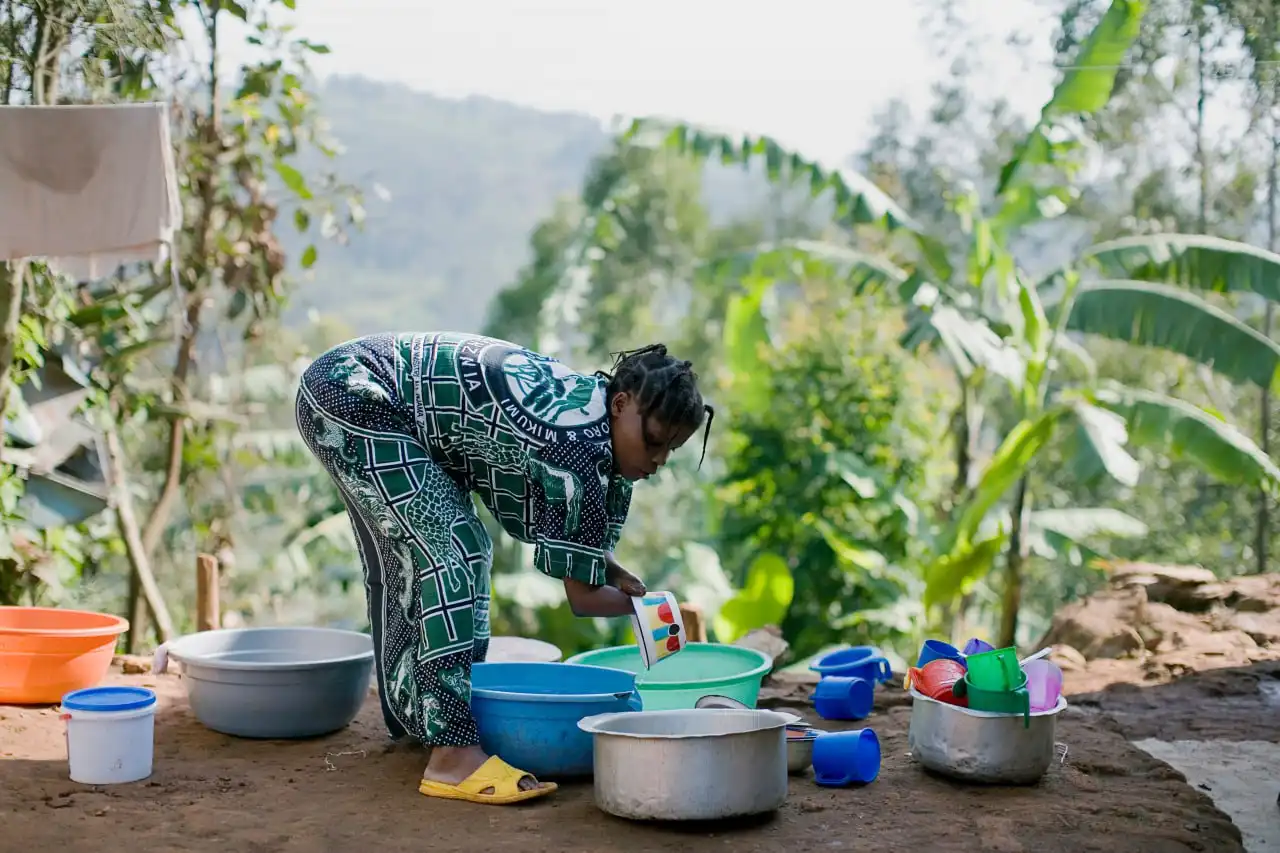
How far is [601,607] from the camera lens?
3.01 meters

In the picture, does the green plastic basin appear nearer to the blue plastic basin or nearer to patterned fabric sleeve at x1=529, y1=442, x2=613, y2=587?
the blue plastic basin

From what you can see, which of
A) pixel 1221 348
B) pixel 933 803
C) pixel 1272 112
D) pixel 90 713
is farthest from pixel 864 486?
pixel 90 713

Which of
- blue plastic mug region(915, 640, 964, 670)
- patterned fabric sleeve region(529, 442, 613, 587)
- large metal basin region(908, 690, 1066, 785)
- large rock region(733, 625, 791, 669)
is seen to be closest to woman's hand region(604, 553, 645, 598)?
patterned fabric sleeve region(529, 442, 613, 587)

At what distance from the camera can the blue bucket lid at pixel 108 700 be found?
322 cm

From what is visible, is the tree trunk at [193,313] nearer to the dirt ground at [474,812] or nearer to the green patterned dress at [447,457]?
the dirt ground at [474,812]

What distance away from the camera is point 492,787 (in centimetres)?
307

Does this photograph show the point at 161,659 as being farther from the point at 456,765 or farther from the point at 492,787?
the point at 492,787

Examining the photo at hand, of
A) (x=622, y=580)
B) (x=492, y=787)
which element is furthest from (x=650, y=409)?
(x=492, y=787)

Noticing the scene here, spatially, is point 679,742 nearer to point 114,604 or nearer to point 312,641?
point 312,641

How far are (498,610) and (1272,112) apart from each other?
8.41 m

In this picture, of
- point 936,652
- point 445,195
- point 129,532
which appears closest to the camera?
point 936,652

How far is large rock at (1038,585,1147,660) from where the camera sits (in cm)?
552

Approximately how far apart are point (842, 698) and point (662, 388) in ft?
5.24

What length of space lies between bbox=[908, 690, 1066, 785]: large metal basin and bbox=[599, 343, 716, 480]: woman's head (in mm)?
1035
